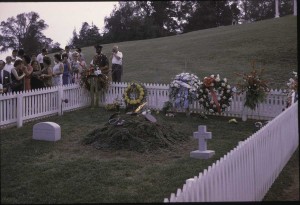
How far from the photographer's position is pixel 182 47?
122 feet

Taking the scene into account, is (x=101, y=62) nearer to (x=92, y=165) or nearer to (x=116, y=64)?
(x=116, y=64)

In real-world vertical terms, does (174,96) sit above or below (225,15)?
below

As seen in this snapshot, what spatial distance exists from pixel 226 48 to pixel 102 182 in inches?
1113

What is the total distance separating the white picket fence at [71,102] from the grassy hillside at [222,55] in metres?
7.42

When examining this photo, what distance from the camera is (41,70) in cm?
1418

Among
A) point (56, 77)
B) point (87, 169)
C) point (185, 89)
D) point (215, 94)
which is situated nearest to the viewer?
point (87, 169)

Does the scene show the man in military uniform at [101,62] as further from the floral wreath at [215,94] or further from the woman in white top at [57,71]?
the floral wreath at [215,94]

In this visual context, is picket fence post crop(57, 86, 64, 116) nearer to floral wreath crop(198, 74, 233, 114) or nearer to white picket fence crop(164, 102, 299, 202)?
floral wreath crop(198, 74, 233, 114)

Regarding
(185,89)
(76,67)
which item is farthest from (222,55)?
(185,89)

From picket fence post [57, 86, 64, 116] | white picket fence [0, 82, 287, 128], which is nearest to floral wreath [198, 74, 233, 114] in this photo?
white picket fence [0, 82, 287, 128]

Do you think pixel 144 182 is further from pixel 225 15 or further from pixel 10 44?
pixel 225 15

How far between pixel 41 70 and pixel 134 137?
6133 millimetres

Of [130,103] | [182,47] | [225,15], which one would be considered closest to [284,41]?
[182,47]

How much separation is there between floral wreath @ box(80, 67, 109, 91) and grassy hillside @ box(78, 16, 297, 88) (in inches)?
303
